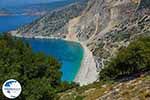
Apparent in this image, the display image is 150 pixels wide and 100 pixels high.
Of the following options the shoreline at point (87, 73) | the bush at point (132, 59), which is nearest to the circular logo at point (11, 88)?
the bush at point (132, 59)

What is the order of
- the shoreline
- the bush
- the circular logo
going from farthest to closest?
the shoreline < the bush < the circular logo

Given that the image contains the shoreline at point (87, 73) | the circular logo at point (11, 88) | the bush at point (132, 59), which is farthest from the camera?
the shoreline at point (87, 73)

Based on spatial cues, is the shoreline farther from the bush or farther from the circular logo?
the circular logo

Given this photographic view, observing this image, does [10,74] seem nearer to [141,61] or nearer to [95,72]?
[141,61]

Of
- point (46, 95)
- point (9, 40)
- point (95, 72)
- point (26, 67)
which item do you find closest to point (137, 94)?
point (46, 95)

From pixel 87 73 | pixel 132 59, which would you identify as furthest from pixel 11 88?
pixel 87 73

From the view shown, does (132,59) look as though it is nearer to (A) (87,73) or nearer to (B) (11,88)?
(B) (11,88)

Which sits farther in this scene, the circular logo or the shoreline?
the shoreline

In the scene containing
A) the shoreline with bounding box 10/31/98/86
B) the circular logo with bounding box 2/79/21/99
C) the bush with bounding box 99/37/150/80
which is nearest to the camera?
the circular logo with bounding box 2/79/21/99

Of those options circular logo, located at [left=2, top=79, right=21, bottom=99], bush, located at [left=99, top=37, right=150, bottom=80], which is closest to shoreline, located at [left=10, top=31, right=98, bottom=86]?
bush, located at [left=99, top=37, right=150, bottom=80]

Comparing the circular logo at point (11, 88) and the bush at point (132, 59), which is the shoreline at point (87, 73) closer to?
the bush at point (132, 59)

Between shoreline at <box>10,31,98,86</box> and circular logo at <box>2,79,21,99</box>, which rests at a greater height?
circular logo at <box>2,79,21,99</box>
